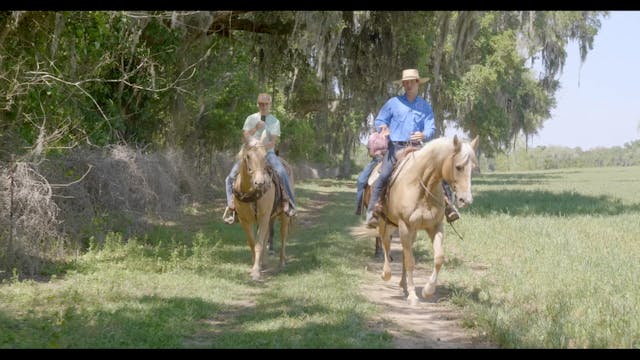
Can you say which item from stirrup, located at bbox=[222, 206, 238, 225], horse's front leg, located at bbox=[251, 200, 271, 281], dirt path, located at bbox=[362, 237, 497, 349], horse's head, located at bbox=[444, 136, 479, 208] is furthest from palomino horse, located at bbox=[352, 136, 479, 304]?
stirrup, located at bbox=[222, 206, 238, 225]

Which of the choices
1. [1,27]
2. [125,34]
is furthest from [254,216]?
[125,34]

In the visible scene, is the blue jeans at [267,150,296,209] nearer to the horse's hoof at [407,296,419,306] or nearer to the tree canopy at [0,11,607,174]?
the tree canopy at [0,11,607,174]

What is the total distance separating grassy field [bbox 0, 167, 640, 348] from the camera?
5.82 meters

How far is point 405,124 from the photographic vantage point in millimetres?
8742

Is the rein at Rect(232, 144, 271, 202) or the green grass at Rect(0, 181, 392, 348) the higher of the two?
the rein at Rect(232, 144, 271, 202)

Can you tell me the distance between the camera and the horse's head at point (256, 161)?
9.20 metres

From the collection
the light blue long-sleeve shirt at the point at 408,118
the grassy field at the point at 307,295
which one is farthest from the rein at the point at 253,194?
the light blue long-sleeve shirt at the point at 408,118

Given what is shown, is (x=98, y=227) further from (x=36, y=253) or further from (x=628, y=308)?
(x=628, y=308)

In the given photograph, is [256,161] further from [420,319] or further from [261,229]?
[420,319]

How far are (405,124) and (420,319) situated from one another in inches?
105

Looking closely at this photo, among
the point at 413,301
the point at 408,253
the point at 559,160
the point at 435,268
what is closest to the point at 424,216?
the point at 408,253

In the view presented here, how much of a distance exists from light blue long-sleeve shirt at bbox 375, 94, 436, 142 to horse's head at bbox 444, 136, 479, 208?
4.17ft

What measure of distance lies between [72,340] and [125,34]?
8.40m

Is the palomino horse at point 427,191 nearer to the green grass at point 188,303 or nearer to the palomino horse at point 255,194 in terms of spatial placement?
the green grass at point 188,303
